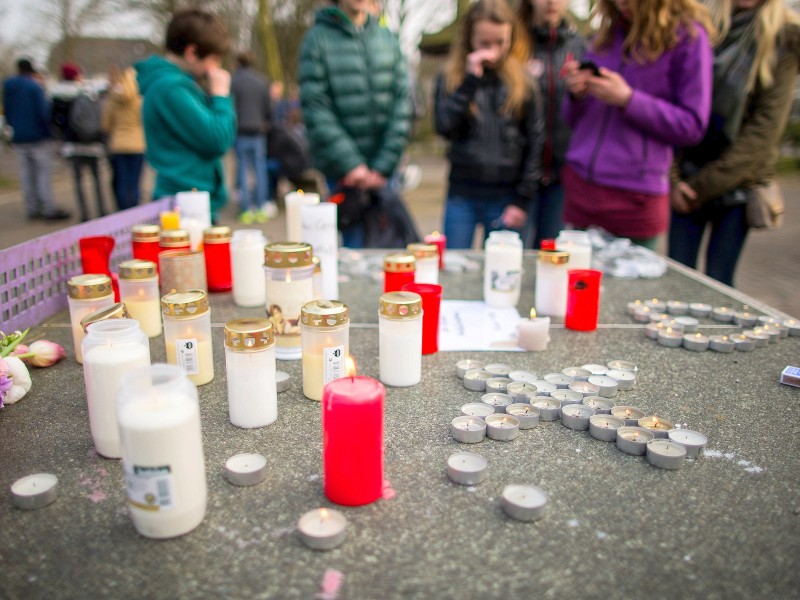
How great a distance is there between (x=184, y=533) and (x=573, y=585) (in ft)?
1.90

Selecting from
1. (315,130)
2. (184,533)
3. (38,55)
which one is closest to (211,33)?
(315,130)

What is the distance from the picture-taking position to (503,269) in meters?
2.15

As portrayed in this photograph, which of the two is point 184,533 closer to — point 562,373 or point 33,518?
point 33,518

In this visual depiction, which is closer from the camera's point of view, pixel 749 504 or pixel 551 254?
pixel 749 504

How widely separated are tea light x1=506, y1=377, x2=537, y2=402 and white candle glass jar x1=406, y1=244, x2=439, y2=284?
2.53 feet

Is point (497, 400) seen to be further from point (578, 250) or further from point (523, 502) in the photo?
point (578, 250)

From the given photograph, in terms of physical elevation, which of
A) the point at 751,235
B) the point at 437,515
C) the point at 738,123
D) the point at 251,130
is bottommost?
the point at 751,235

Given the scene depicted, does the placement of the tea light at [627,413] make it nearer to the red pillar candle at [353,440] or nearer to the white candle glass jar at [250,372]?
the red pillar candle at [353,440]

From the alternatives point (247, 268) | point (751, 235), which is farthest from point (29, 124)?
point (751, 235)

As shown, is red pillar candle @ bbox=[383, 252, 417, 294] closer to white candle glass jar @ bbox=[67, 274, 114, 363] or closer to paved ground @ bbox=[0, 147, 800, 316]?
white candle glass jar @ bbox=[67, 274, 114, 363]

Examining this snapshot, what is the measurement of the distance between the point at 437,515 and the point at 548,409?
432 mm

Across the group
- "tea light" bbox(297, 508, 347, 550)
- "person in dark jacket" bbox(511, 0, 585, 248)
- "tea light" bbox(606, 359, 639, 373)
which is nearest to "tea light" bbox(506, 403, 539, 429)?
"tea light" bbox(606, 359, 639, 373)

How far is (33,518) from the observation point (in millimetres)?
1007

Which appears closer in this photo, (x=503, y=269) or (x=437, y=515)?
(x=437, y=515)
